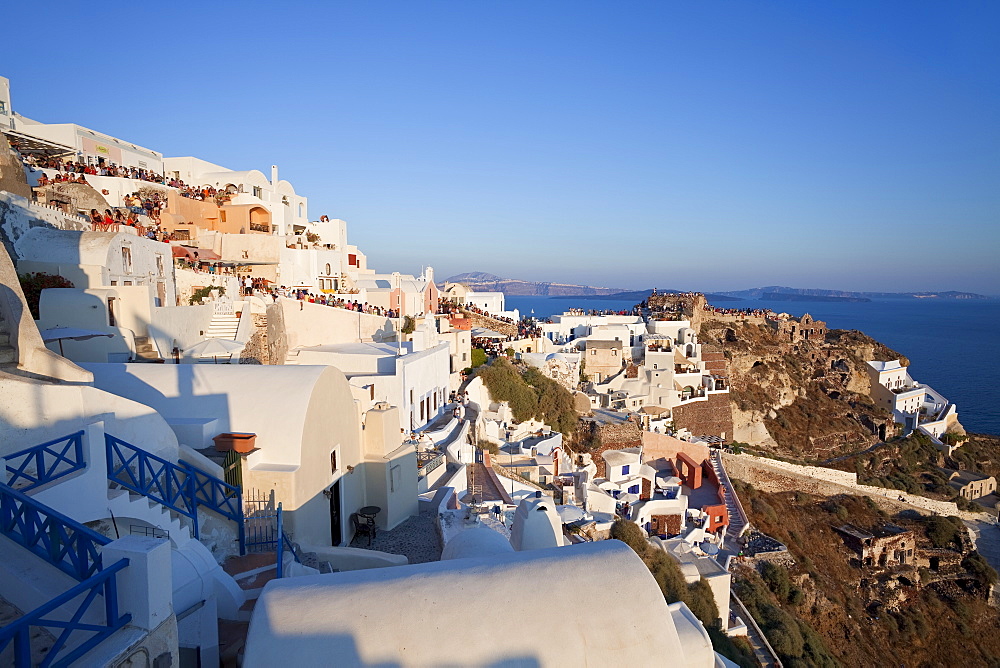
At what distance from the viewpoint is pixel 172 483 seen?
751 centimetres

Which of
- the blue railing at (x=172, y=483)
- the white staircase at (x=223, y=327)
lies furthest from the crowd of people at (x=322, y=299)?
the blue railing at (x=172, y=483)

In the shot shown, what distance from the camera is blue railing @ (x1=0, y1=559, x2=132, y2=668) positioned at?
282cm

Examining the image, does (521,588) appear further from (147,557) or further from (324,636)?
(147,557)

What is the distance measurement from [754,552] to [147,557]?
2285cm

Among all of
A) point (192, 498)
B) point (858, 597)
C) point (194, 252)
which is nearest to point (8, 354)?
point (192, 498)

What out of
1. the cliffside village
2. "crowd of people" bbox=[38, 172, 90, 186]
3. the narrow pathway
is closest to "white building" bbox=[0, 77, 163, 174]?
the cliffside village

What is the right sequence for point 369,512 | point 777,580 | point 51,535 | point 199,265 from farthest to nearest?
Answer: point 199,265 < point 777,580 < point 369,512 < point 51,535

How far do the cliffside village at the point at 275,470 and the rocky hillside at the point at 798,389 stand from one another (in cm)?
1219

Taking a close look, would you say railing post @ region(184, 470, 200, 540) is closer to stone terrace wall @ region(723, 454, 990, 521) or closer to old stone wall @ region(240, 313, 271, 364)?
old stone wall @ region(240, 313, 271, 364)

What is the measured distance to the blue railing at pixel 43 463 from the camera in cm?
482

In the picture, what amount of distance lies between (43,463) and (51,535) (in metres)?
1.63

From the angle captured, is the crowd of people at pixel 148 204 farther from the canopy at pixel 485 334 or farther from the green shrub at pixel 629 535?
the green shrub at pixel 629 535

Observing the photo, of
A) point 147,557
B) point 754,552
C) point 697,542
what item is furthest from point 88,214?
point 754,552

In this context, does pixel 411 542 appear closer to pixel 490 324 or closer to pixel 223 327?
pixel 223 327
